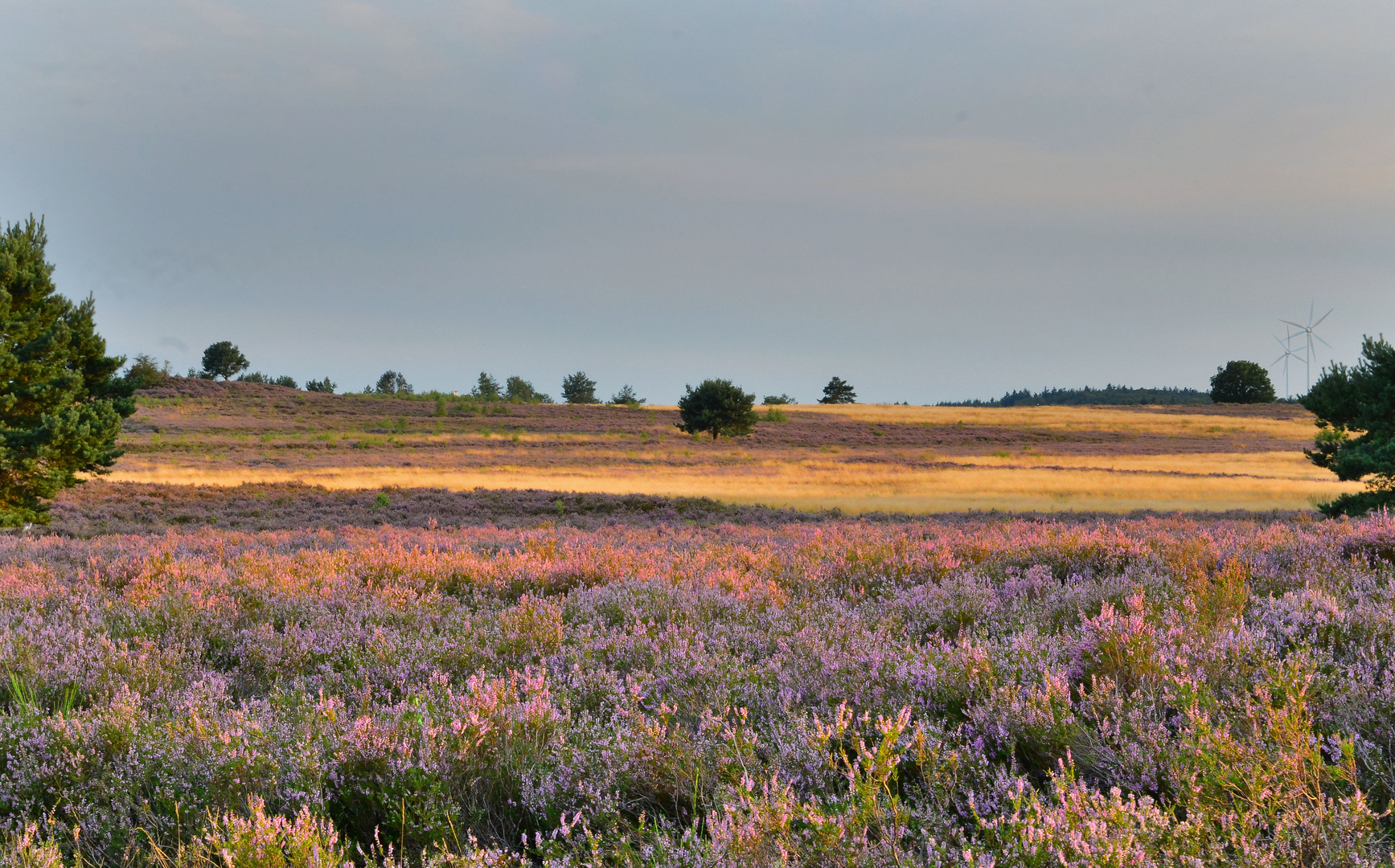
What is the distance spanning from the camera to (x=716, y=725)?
3021 millimetres

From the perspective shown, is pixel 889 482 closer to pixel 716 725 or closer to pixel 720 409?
pixel 720 409

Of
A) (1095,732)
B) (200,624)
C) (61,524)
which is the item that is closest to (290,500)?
(61,524)

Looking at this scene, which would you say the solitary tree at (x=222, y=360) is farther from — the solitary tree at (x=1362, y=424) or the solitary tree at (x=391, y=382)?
the solitary tree at (x=1362, y=424)

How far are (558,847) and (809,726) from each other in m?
1.09

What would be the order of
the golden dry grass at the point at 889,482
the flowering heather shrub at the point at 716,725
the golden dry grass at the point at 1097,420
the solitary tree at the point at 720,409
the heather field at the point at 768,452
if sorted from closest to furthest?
the flowering heather shrub at the point at 716,725
the golden dry grass at the point at 889,482
the heather field at the point at 768,452
the solitary tree at the point at 720,409
the golden dry grass at the point at 1097,420

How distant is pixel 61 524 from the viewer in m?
18.2

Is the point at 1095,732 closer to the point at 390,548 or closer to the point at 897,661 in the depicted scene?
the point at 897,661

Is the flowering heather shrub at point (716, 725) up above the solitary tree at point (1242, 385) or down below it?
below

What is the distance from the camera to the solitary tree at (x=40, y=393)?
1670cm

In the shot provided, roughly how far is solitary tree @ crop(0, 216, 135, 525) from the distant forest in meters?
108

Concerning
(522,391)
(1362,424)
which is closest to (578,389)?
(522,391)

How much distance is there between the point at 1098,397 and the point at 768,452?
92351 mm

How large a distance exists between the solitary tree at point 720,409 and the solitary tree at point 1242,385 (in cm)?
8492

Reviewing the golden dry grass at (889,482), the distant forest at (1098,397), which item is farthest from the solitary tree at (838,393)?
the golden dry grass at (889,482)
